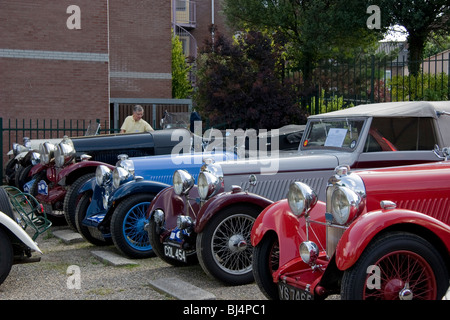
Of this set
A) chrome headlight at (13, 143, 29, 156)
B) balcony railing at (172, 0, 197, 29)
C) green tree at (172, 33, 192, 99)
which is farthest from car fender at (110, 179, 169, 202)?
balcony railing at (172, 0, 197, 29)

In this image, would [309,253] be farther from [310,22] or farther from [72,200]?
[310,22]

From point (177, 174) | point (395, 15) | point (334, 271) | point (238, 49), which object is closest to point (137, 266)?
point (177, 174)

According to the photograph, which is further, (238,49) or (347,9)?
(347,9)

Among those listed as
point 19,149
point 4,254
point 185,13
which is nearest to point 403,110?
point 4,254

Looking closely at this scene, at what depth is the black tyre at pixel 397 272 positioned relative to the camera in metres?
3.59

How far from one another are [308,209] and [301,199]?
0.09m

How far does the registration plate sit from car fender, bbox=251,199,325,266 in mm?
225

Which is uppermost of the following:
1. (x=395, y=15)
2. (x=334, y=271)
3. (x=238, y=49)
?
(x=395, y=15)

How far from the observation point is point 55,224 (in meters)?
9.43

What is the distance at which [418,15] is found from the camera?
16.8 metres

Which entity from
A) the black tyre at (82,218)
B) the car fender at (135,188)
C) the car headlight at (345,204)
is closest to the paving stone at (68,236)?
the black tyre at (82,218)

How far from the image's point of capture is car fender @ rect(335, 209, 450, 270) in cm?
360

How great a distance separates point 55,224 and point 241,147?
3.57 meters
